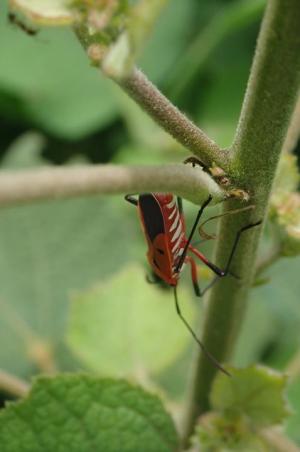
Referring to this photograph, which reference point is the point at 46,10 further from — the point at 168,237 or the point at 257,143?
the point at 168,237

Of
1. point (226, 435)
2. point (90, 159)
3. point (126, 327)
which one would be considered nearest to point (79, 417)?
point (226, 435)

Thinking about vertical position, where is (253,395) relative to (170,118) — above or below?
below

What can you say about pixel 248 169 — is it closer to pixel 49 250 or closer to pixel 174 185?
pixel 174 185

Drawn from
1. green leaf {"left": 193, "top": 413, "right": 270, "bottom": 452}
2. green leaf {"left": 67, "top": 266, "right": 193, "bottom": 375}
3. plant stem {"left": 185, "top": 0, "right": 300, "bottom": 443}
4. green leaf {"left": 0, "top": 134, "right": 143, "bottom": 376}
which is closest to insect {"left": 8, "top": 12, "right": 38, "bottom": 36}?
plant stem {"left": 185, "top": 0, "right": 300, "bottom": 443}

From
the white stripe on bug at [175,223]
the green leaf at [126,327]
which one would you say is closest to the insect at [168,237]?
the white stripe on bug at [175,223]

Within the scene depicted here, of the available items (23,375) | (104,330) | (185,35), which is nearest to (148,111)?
(104,330)

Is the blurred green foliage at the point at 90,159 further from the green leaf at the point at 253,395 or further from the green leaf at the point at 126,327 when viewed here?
the green leaf at the point at 253,395

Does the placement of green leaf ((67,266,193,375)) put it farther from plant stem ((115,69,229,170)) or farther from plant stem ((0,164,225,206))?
plant stem ((0,164,225,206))
